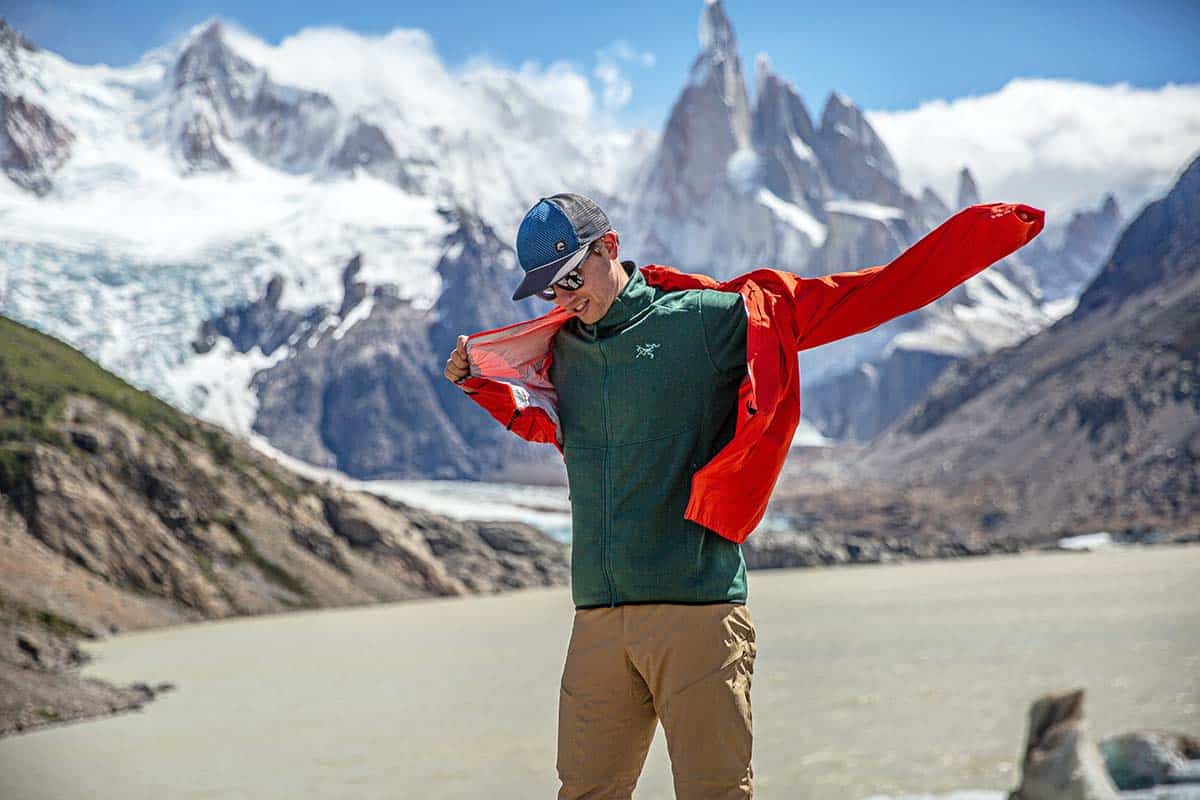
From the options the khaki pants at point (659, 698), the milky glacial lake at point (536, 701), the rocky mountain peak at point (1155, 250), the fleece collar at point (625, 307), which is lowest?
the milky glacial lake at point (536, 701)

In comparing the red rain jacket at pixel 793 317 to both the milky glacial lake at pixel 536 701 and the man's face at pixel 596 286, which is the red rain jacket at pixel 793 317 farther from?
the milky glacial lake at pixel 536 701

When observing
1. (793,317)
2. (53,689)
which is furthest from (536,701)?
(793,317)

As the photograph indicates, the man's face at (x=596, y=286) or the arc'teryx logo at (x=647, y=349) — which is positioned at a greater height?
the man's face at (x=596, y=286)

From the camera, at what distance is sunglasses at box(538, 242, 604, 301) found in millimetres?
3797

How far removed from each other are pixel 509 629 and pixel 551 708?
25.3 m

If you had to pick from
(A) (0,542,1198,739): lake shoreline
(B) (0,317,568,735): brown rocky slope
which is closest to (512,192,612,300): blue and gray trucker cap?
(A) (0,542,1198,739): lake shoreline

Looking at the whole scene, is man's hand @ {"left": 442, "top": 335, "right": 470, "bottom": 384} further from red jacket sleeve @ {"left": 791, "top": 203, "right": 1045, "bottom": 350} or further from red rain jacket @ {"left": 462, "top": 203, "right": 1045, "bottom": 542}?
red jacket sleeve @ {"left": 791, "top": 203, "right": 1045, "bottom": 350}

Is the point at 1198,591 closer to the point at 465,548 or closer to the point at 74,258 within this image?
the point at 465,548

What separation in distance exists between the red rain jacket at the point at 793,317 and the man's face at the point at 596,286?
0.93ft

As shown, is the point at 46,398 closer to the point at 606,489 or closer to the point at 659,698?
the point at 606,489

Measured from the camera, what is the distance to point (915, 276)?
12.1 ft

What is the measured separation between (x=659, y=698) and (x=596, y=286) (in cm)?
116

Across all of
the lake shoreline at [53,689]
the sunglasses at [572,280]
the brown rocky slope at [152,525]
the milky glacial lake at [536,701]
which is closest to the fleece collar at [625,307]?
the sunglasses at [572,280]

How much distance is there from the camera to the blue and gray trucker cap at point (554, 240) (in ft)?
12.3
